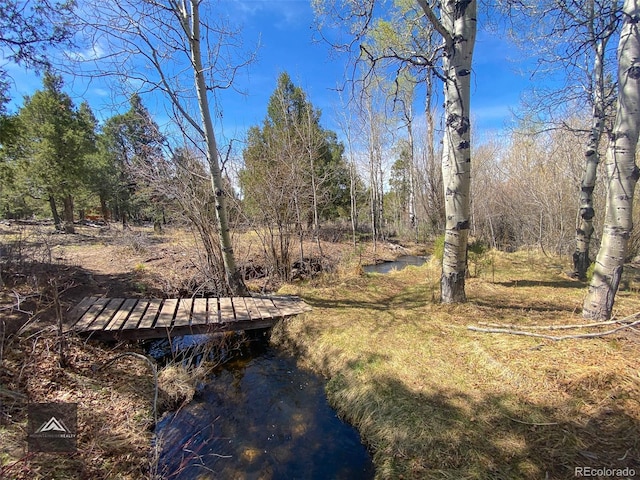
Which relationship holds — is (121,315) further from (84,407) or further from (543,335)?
(543,335)

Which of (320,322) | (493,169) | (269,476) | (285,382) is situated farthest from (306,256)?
(493,169)

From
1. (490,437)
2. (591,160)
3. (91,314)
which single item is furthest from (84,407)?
(591,160)

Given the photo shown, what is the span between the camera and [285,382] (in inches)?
144

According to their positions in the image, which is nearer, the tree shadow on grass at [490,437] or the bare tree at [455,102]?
the tree shadow on grass at [490,437]

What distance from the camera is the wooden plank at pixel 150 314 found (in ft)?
13.1

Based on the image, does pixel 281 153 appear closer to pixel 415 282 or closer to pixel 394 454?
pixel 415 282

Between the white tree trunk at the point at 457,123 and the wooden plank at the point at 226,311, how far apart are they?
11.2ft

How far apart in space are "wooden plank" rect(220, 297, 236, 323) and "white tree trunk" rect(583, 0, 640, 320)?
468 cm

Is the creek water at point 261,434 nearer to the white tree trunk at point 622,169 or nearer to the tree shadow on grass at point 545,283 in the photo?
the white tree trunk at point 622,169

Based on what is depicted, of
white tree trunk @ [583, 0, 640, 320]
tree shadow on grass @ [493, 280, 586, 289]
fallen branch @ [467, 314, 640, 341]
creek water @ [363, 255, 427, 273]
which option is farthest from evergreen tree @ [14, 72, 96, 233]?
white tree trunk @ [583, 0, 640, 320]

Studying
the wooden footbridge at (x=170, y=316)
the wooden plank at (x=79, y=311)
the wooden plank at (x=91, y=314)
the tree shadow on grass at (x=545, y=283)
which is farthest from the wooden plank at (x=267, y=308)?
the tree shadow on grass at (x=545, y=283)

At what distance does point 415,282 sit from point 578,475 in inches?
190

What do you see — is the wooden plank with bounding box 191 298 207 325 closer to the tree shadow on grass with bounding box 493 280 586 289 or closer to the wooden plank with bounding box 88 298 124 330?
the wooden plank with bounding box 88 298 124 330

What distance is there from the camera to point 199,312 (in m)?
4.52
